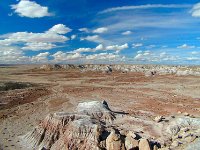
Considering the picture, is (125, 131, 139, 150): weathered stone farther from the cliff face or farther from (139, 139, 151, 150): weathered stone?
(139, 139, 151, 150): weathered stone

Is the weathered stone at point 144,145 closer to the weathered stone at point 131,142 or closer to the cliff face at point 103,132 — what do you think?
the cliff face at point 103,132

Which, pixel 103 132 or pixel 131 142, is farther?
pixel 103 132

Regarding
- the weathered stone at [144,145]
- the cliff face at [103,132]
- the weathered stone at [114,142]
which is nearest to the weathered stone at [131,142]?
the cliff face at [103,132]

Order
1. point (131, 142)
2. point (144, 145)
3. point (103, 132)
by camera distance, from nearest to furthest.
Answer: point (144, 145), point (131, 142), point (103, 132)

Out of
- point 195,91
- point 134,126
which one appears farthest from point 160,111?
point 195,91

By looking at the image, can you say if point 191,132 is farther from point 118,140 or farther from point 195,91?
point 195,91

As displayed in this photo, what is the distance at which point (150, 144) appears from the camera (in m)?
20.0

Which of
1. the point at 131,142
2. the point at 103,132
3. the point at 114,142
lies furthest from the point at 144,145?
the point at 103,132

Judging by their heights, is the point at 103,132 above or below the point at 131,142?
above

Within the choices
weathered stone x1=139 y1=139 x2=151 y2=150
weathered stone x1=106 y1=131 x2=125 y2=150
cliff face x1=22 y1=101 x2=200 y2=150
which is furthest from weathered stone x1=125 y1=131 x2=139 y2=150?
weathered stone x1=139 y1=139 x2=151 y2=150

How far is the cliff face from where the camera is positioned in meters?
20.6

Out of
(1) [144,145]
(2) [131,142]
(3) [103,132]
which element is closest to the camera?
(1) [144,145]

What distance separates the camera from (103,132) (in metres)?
22.5

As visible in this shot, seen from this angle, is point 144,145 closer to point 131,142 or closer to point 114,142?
point 131,142
